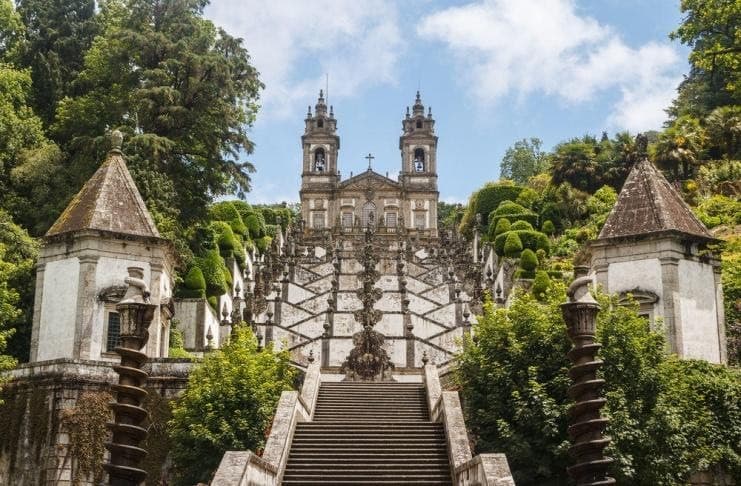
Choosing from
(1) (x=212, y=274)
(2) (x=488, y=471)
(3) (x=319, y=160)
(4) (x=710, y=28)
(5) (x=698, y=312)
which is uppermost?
(3) (x=319, y=160)

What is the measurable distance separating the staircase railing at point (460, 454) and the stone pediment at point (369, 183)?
194ft

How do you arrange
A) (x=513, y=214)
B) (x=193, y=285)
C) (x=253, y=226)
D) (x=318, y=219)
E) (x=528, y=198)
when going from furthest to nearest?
(x=318, y=219), (x=253, y=226), (x=528, y=198), (x=513, y=214), (x=193, y=285)

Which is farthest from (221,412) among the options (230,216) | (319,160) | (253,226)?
(319,160)

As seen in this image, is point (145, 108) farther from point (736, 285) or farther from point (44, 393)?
point (736, 285)

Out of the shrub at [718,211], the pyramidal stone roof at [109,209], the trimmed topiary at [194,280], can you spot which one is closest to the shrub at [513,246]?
the shrub at [718,211]

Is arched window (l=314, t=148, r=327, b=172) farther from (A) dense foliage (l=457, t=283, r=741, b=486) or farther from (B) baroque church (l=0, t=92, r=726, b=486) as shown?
(A) dense foliage (l=457, t=283, r=741, b=486)

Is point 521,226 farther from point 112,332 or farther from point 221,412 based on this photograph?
point 221,412

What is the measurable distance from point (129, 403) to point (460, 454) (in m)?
7.50

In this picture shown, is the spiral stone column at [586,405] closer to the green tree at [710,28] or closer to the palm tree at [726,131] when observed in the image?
the green tree at [710,28]

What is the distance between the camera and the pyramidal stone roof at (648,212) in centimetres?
2530

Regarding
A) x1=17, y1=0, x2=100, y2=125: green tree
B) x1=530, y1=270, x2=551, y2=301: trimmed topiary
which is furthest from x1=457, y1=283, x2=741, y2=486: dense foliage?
x1=17, y1=0, x2=100, y2=125: green tree

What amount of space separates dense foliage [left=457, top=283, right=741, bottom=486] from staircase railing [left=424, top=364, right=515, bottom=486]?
0.89m

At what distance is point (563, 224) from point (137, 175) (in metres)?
26.2

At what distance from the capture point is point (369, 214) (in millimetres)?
80812
